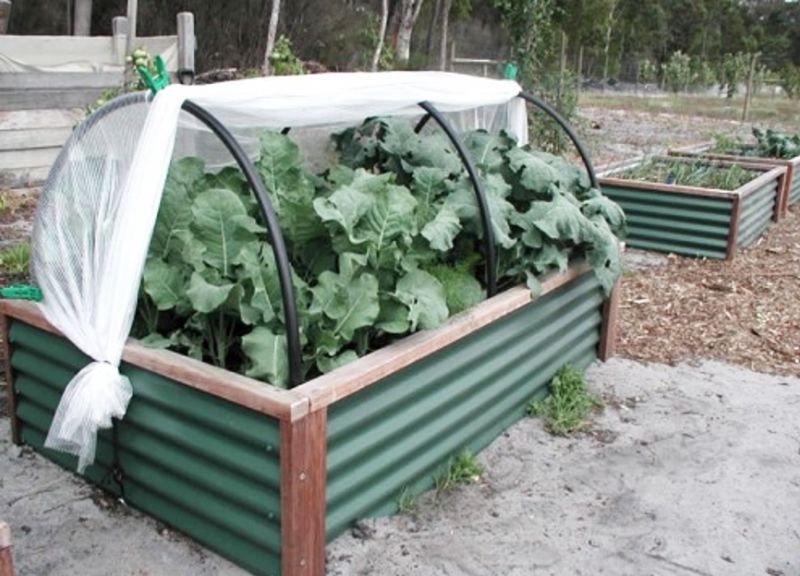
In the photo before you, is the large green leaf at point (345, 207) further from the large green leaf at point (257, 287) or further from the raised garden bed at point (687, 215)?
the raised garden bed at point (687, 215)

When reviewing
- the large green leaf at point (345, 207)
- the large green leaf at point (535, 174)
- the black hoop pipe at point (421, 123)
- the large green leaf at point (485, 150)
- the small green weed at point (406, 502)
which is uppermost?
the black hoop pipe at point (421, 123)

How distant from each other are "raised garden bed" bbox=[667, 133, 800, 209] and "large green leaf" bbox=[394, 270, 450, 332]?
19.7ft

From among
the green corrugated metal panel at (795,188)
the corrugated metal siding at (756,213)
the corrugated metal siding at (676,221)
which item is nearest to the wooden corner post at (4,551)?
the corrugated metal siding at (676,221)

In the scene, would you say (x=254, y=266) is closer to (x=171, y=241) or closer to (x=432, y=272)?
(x=171, y=241)

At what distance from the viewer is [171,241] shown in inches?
112

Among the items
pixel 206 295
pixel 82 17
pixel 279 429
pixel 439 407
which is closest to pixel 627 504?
pixel 439 407

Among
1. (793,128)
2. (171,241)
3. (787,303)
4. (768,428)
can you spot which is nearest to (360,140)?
(171,241)

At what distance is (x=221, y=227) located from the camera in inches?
107

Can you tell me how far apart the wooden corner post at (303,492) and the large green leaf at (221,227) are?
0.68m

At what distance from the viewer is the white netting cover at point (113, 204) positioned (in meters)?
2.39

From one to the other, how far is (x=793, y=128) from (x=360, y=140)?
607 inches

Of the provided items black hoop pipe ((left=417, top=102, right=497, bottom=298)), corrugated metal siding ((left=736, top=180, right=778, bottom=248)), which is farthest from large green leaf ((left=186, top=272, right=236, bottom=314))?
corrugated metal siding ((left=736, top=180, right=778, bottom=248))

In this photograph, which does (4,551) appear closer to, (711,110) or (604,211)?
(604,211)

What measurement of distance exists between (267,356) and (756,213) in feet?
18.8
